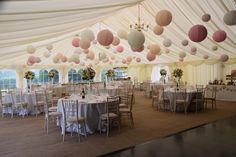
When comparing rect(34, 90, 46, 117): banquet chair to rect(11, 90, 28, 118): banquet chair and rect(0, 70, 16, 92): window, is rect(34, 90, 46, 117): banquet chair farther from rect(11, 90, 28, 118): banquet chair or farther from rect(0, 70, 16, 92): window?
rect(0, 70, 16, 92): window

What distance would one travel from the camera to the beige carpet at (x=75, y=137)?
14.7 ft

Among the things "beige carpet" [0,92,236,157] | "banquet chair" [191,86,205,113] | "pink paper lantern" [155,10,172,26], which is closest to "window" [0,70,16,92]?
"beige carpet" [0,92,236,157]

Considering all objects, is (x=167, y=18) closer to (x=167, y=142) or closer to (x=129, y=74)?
(x=167, y=142)

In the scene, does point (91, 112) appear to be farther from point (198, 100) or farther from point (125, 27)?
point (125, 27)

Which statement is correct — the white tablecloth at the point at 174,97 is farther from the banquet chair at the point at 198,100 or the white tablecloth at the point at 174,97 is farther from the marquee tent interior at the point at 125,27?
the marquee tent interior at the point at 125,27

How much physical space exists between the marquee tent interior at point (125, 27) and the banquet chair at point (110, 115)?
1566 millimetres

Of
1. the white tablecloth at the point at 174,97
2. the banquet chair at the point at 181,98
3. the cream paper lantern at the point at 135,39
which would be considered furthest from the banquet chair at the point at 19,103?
the banquet chair at the point at 181,98

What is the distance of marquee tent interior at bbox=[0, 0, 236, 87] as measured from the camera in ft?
13.1

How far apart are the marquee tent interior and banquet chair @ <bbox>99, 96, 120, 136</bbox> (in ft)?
5.14

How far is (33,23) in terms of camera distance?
4.32 meters

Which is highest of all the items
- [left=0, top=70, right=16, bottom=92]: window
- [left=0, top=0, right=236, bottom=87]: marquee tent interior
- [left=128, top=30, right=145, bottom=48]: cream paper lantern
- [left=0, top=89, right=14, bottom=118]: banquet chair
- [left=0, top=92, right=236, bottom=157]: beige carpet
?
[left=0, top=0, right=236, bottom=87]: marquee tent interior

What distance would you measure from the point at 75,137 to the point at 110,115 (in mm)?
1033

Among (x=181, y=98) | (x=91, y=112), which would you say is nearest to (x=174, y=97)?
(x=181, y=98)

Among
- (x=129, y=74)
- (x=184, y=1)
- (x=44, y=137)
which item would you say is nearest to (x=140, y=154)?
(x=44, y=137)
